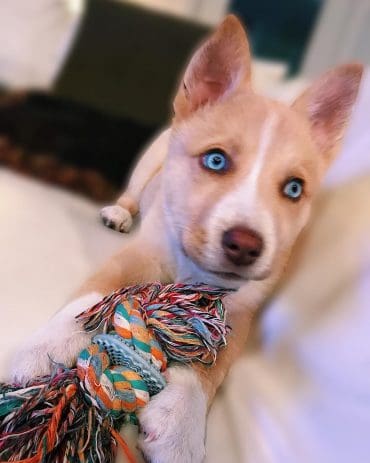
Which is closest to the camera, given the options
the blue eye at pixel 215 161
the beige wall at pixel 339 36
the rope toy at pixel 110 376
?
the rope toy at pixel 110 376

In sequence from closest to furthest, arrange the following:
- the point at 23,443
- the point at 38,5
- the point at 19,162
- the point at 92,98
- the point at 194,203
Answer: the point at 23,443 → the point at 194,203 → the point at 19,162 → the point at 92,98 → the point at 38,5

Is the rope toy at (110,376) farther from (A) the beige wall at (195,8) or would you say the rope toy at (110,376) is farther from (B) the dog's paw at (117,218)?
(A) the beige wall at (195,8)

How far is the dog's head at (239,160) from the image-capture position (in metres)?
0.46

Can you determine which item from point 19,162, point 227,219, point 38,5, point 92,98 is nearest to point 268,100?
point 227,219

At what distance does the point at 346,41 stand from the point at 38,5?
2.49 feet

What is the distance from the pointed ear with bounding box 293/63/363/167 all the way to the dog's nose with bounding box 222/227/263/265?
200 millimetres

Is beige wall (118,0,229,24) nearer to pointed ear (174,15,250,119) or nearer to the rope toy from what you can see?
pointed ear (174,15,250,119)

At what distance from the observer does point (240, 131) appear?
518 millimetres

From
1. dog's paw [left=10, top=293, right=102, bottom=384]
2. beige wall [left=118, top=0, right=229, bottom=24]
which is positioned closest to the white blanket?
dog's paw [left=10, top=293, right=102, bottom=384]

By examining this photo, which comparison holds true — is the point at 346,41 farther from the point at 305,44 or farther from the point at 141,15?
the point at 141,15

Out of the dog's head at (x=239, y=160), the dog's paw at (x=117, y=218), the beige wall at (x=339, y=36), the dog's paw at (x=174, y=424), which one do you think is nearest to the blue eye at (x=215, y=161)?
the dog's head at (x=239, y=160)

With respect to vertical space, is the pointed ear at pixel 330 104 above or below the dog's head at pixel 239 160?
above

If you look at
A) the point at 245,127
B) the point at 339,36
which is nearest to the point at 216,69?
the point at 245,127

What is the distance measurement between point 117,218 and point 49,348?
6.2 inches
